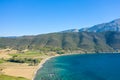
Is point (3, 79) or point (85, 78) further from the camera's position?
point (85, 78)

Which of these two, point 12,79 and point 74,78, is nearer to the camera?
point 12,79

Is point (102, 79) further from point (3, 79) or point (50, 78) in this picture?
point (3, 79)

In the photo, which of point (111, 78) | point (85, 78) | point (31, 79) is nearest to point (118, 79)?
point (111, 78)

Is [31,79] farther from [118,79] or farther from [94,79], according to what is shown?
[118,79]

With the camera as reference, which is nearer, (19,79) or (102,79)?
(19,79)

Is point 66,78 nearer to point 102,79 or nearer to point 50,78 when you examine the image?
point 50,78

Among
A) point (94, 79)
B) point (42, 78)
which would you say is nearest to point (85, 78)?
point (94, 79)

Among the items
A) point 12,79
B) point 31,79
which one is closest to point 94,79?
point 31,79
